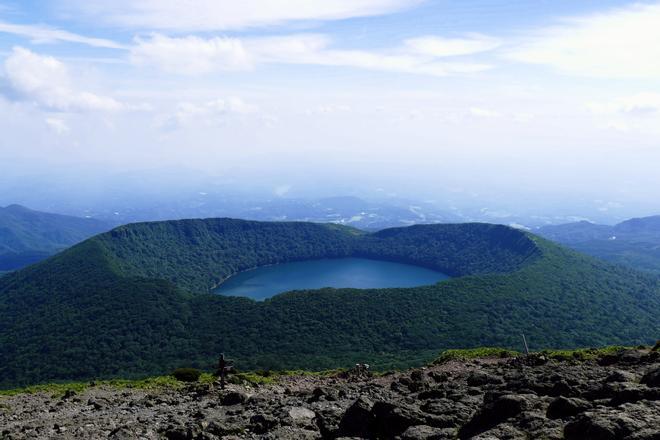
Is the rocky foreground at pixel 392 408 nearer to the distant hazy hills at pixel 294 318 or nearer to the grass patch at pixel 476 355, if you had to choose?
the grass patch at pixel 476 355

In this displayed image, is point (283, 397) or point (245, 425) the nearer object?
point (245, 425)

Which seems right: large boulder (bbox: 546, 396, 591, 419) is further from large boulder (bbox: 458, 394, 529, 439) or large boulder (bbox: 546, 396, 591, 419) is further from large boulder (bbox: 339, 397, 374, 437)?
large boulder (bbox: 339, 397, 374, 437)

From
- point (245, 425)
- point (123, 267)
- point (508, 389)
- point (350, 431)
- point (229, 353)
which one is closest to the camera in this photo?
point (350, 431)

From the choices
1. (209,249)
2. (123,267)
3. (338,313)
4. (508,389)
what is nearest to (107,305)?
(123,267)

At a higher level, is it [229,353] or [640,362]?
[640,362]

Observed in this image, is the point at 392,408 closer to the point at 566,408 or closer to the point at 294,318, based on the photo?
the point at 566,408

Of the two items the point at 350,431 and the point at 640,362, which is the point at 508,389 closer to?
the point at 350,431
